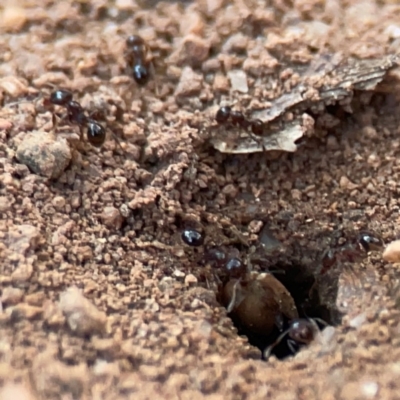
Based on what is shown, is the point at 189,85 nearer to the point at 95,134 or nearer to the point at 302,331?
the point at 95,134

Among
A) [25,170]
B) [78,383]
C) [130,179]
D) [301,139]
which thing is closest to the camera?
[78,383]

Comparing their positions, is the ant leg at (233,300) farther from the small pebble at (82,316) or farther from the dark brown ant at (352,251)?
the small pebble at (82,316)

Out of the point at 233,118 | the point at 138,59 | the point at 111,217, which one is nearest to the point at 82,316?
the point at 111,217

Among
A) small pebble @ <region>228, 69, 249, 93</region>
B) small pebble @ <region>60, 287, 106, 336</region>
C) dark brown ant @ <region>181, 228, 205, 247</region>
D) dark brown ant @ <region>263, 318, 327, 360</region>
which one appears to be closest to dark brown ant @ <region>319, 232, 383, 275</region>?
dark brown ant @ <region>263, 318, 327, 360</region>

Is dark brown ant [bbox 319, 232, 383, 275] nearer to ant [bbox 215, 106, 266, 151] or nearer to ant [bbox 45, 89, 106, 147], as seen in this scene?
ant [bbox 215, 106, 266, 151]

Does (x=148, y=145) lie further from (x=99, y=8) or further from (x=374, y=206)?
(x=374, y=206)

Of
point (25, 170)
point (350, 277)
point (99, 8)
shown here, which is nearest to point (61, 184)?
point (25, 170)
